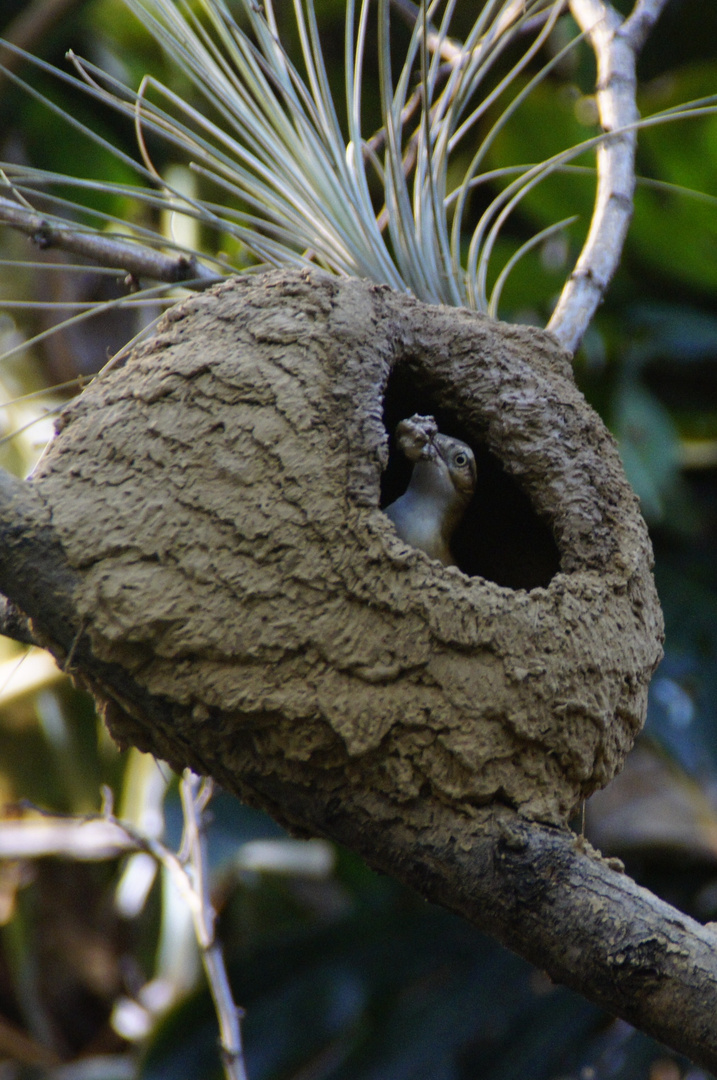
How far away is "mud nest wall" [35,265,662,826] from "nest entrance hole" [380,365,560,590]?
0.45m

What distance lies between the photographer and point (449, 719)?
1921 millimetres

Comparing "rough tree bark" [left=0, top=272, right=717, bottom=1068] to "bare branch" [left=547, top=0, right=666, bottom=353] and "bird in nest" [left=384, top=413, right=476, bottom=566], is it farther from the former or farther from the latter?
"bare branch" [left=547, top=0, right=666, bottom=353]

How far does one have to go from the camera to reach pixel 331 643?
1892mm

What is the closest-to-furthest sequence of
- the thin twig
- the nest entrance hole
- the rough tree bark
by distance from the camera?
the rough tree bark < the thin twig < the nest entrance hole

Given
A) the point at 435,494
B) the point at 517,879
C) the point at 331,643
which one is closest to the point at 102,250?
the point at 435,494

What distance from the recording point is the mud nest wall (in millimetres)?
1874

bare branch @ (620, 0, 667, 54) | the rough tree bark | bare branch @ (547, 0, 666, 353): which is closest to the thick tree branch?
the rough tree bark

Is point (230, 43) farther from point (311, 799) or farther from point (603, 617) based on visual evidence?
point (311, 799)

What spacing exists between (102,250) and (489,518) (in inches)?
49.2

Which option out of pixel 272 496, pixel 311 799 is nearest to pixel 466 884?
pixel 311 799

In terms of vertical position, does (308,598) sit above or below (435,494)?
below

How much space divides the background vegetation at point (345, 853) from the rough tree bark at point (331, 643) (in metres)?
1.79

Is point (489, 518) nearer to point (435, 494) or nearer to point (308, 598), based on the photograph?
point (435, 494)

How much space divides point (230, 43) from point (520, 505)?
4.57 ft
